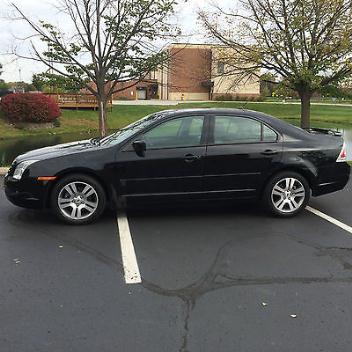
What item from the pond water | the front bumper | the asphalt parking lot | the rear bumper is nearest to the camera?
the asphalt parking lot

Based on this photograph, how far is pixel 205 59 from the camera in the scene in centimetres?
1549

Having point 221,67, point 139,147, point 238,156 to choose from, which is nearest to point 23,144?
point 221,67

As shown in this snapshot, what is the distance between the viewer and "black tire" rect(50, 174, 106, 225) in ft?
18.8

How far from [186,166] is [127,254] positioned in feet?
5.27

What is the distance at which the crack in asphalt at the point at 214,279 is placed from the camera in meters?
3.73

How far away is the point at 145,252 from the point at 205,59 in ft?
38.2

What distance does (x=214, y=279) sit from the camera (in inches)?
163

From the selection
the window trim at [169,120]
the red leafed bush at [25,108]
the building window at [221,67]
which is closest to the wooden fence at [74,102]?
the red leafed bush at [25,108]

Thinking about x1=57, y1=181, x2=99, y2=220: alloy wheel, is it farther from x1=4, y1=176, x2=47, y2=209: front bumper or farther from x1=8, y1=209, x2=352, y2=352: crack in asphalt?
x1=8, y1=209, x2=352, y2=352: crack in asphalt

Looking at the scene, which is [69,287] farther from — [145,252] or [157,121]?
[157,121]

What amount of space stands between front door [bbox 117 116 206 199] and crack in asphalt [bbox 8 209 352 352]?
107cm

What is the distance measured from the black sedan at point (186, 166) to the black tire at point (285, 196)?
13 millimetres

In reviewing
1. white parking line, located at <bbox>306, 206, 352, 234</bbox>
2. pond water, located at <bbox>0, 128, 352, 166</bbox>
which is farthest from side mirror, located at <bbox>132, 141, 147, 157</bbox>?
pond water, located at <bbox>0, 128, 352, 166</bbox>

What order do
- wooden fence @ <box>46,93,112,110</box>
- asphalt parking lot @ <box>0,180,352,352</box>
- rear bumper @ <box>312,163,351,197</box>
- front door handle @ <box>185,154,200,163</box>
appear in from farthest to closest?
wooden fence @ <box>46,93,112,110</box> < rear bumper @ <box>312,163,351,197</box> < front door handle @ <box>185,154,200,163</box> < asphalt parking lot @ <box>0,180,352,352</box>
